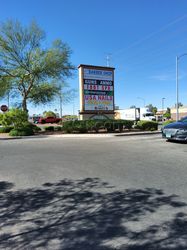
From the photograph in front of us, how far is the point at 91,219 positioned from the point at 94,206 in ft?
1.75

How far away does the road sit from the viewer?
319 centimetres

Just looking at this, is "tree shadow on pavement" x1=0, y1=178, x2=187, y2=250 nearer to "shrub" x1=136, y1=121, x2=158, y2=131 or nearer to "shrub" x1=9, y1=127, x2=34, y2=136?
"shrub" x1=9, y1=127, x2=34, y2=136

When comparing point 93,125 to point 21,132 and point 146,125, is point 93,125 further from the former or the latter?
point 21,132

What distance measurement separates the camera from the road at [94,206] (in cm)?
319

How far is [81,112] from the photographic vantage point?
75.7 ft

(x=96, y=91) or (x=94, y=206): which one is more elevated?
(x=96, y=91)

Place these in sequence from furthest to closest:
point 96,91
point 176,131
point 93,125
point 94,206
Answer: point 96,91
point 93,125
point 176,131
point 94,206

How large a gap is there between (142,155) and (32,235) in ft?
21.5

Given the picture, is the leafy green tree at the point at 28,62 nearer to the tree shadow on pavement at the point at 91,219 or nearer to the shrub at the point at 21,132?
the shrub at the point at 21,132

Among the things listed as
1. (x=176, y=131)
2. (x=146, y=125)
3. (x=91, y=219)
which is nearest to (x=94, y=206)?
(x=91, y=219)

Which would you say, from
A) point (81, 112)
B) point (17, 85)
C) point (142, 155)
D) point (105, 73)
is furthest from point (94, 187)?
point (17, 85)

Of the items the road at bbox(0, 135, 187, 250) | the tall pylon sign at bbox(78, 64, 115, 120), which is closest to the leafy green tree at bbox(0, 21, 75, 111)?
the tall pylon sign at bbox(78, 64, 115, 120)

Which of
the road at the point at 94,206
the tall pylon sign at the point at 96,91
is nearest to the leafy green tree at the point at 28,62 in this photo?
the tall pylon sign at the point at 96,91

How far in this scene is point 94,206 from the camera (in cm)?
430
